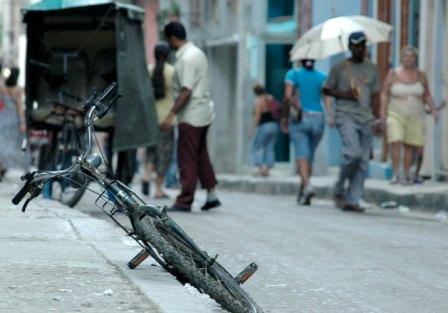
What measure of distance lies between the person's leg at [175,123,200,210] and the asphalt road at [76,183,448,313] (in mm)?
196

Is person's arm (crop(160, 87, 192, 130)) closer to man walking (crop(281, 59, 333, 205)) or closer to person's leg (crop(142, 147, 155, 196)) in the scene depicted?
man walking (crop(281, 59, 333, 205))

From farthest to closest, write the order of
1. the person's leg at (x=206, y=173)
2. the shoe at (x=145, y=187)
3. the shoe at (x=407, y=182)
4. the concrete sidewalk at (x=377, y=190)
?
1. the shoe at (x=407, y=182)
2. the shoe at (x=145, y=187)
3. the concrete sidewalk at (x=377, y=190)
4. the person's leg at (x=206, y=173)

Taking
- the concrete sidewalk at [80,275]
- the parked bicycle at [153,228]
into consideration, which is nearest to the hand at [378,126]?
the concrete sidewalk at [80,275]

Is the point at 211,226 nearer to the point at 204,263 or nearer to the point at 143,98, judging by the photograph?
the point at 143,98

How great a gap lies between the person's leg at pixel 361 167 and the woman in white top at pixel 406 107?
211cm

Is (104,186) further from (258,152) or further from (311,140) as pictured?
(258,152)

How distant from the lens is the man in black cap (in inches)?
730

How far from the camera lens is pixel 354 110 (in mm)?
18562

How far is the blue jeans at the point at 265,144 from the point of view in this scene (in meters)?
30.9

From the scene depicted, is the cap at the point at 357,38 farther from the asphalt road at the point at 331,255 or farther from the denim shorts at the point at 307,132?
A: the denim shorts at the point at 307,132

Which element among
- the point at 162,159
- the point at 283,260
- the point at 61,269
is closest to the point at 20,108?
the point at 162,159

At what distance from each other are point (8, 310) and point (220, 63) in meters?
32.4

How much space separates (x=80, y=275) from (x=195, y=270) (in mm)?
813

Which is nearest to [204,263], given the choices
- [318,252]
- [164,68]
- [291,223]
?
[318,252]
